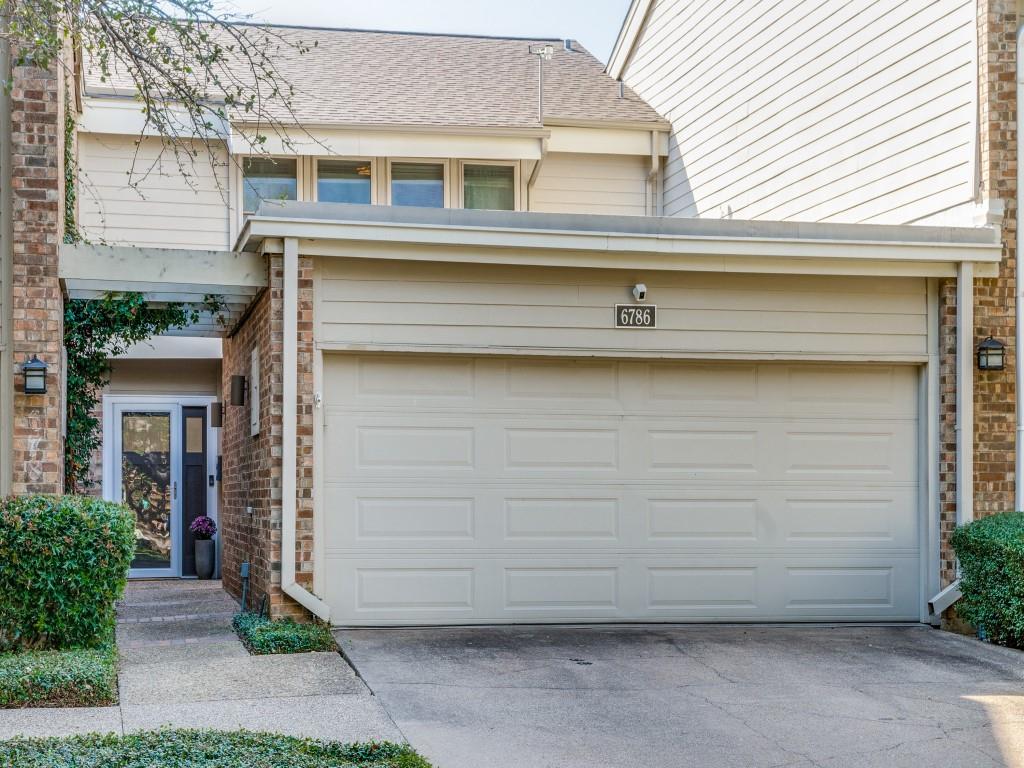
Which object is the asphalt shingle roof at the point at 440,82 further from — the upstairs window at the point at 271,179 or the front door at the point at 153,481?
the front door at the point at 153,481

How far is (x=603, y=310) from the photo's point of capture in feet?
31.0

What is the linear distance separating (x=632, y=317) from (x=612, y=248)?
2.05 feet

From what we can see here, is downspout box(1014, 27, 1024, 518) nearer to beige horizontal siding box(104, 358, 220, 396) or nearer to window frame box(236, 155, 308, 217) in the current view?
window frame box(236, 155, 308, 217)

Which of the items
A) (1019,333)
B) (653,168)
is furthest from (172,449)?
(1019,333)

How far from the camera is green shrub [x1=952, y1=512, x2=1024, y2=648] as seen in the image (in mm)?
8492

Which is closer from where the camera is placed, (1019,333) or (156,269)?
(156,269)

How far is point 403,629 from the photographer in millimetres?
9078

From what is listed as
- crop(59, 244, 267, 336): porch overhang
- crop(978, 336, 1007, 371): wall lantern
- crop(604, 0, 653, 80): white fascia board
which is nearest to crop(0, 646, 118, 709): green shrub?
crop(59, 244, 267, 336): porch overhang

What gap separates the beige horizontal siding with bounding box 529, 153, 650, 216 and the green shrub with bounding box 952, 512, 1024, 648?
7023 mm

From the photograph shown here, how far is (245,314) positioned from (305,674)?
436cm

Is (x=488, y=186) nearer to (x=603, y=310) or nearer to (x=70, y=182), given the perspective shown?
(x=70, y=182)

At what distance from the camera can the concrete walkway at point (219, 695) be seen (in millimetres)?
6027

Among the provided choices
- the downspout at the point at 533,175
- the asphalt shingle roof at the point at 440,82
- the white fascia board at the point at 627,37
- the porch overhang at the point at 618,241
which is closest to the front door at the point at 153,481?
the asphalt shingle roof at the point at 440,82

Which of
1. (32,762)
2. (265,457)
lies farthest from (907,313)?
(32,762)
